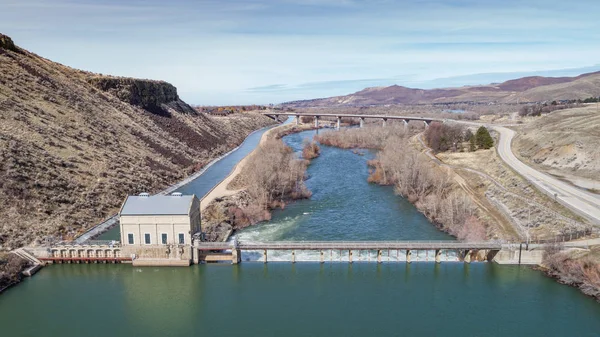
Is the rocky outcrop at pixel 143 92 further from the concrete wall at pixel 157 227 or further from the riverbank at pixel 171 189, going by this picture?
the concrete wall at pixel 157 227

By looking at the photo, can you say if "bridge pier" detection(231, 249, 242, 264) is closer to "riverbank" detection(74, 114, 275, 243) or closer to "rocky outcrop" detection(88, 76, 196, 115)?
"riverbank" detection(74, 114, 275, 243)

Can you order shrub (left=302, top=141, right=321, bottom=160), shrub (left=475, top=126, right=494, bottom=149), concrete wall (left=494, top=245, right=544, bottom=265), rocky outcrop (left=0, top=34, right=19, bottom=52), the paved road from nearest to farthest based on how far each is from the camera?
concrete wall (left=494, top=245, right=544, bottom=265)
the paved road
rocky outcrop (left=0, top=34, right=19, bottom=52)
shrub (left=475, top=126, right=494, bottom=149)
shrub (left=302, top=141, right=321, bottom=160)

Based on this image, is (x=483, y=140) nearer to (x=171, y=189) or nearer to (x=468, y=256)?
(x=468, y=256)

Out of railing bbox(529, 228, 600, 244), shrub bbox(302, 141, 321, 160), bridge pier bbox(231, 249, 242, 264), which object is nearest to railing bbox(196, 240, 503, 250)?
bridge pier bbox(231, 249, 242, 264)

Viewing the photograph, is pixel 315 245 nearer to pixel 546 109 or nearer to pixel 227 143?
pixel 227 143

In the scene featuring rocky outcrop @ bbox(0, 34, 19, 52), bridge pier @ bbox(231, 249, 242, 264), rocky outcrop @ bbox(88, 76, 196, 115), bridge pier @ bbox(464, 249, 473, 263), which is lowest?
bridge pier @ bbox(464, 249, 473, 263)

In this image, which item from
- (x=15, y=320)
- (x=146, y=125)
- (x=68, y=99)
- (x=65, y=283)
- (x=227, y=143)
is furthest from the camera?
(x=227, y=143)

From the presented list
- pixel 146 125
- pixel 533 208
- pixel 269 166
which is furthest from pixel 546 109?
pixel 146 125
